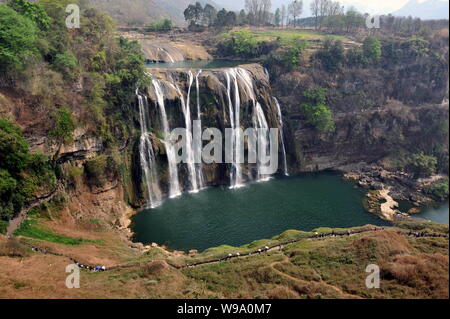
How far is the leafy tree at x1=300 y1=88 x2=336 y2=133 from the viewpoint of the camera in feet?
177

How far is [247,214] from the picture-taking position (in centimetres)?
3906

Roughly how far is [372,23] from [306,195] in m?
58.9

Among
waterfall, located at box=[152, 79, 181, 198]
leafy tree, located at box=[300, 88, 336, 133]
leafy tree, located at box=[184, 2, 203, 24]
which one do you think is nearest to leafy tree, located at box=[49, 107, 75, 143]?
waterfall, located at box=[152, 79, 181, 198]

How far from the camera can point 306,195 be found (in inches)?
1793

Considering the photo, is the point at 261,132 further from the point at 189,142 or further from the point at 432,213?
the point at 432,213

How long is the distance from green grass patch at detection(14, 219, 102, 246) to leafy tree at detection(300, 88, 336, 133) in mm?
40568

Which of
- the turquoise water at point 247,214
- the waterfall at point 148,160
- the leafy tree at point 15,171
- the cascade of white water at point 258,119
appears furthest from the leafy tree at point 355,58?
the leafy tree at point 15,171

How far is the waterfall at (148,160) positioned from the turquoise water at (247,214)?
1876 mm

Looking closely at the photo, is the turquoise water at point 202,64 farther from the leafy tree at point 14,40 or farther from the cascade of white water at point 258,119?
the leafy tree at point 14,40

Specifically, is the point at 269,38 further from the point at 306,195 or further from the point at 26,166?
the point at 26,166

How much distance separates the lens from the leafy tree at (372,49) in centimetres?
6037

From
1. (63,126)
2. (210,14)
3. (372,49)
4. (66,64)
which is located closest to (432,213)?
(372,49)

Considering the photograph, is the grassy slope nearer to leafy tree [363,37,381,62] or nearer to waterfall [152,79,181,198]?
leafy tree [363,37,381,62]

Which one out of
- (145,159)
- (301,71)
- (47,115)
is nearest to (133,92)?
(145,159)
